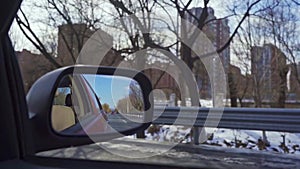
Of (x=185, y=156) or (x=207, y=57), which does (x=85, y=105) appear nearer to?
(x=185, y=156)

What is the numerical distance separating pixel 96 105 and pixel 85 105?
71 mm

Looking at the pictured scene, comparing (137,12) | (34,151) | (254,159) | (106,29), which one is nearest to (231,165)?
(254,159)

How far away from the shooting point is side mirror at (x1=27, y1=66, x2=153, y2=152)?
121 centimetres

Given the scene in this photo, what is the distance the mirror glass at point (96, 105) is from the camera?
1359 mm

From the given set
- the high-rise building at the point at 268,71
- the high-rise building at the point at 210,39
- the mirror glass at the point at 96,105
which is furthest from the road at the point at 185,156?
the high-rise building at the point at 268,71

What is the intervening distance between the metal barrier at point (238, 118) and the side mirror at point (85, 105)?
4.03 feet

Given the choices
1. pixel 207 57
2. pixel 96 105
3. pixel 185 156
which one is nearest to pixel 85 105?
pixel 96 105

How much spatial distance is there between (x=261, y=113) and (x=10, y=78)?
8.86 ft

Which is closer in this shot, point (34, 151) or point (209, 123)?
point (34, 151)

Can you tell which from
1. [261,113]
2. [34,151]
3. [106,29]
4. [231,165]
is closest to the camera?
[34,151]

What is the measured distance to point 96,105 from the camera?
63.9 inches

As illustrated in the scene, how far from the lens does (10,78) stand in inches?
53.9

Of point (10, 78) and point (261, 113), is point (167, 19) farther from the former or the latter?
point (10, 78)

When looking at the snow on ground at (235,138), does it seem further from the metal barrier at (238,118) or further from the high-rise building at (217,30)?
the high-rise building at (217,30)
